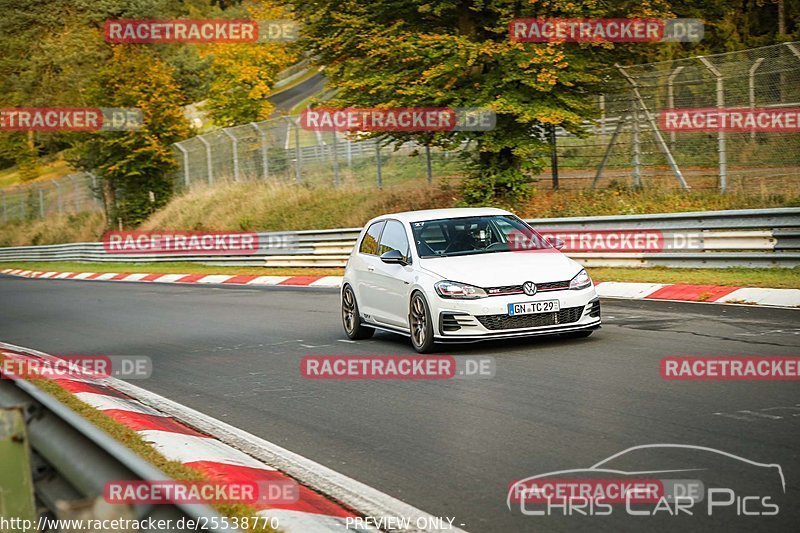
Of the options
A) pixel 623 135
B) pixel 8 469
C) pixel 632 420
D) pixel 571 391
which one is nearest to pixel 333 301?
pixel 623 135

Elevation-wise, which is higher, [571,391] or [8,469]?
[8,469]

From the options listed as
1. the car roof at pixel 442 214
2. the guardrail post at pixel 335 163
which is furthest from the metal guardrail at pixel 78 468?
the guardrail post at pixel 335 163

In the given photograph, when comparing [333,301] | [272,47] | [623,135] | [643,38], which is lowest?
[333,301]

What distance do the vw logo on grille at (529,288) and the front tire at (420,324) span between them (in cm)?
100

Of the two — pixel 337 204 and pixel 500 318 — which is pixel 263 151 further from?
pixel 500 318

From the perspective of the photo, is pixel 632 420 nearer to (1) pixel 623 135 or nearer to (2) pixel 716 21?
(1) pixel 623 135

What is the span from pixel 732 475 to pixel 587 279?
5629 mm

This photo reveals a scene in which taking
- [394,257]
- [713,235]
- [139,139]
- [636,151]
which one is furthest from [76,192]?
[394,257]

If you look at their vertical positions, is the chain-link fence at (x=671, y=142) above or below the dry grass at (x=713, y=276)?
above

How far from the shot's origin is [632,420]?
729cm

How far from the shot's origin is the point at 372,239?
43.8ft

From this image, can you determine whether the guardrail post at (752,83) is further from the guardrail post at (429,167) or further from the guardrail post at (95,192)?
the guardrail post at (95,192)

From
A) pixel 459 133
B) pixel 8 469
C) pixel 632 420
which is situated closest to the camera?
pixel 8 469

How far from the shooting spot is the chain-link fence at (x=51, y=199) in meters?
53.0
